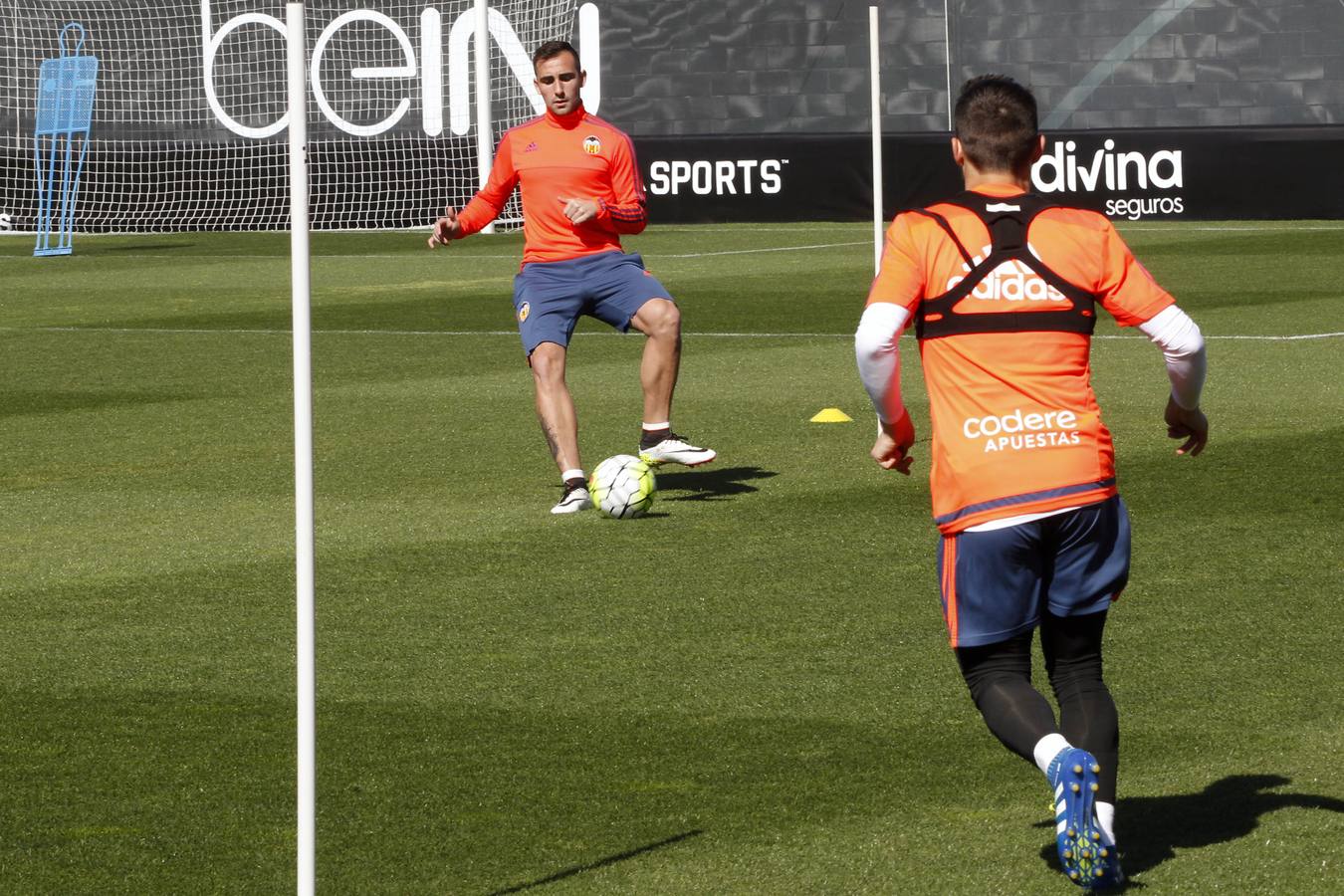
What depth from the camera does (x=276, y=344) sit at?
1666 cm

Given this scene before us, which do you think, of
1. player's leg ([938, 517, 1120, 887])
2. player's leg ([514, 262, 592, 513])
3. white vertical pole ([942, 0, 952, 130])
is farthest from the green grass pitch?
white vertical pole ([942, 0, 952, 130])

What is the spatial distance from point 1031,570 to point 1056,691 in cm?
31

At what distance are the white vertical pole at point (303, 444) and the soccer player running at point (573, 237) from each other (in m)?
5.52

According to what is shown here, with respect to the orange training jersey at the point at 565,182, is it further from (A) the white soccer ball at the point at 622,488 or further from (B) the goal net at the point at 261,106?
(B) the goal net at the point at 261,106

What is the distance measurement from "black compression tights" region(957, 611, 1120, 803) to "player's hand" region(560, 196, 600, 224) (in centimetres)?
505

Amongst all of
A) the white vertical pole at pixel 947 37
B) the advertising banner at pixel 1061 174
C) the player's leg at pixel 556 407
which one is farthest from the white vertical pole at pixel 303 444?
the white vertical pole at pixel 947 37

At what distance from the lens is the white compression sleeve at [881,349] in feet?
15.2

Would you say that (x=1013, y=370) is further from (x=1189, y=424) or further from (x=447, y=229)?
(x=447, y=229)

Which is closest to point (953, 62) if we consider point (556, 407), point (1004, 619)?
point (556, 407)

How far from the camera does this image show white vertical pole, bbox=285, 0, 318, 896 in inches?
163

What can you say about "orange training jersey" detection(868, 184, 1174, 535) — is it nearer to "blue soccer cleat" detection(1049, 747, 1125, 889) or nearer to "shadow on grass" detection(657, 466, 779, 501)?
"blue soccer cleat" detection(1049, 747, 1125, 889)

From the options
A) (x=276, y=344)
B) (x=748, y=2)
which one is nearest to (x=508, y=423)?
(x=276, y=344)

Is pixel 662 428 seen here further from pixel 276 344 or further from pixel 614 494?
pixel 276 344

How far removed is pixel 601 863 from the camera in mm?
4797
